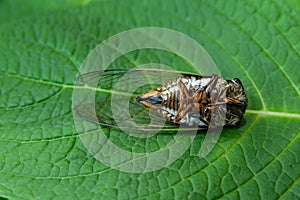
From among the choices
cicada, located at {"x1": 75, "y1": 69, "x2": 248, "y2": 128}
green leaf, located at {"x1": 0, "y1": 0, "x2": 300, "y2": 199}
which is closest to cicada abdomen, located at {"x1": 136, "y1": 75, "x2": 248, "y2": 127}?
cicada, located at {"x1": 75, "y1": 69, "x2": 248, "y2": 128}

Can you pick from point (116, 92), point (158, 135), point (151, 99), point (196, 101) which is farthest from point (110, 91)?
point (196, 101)

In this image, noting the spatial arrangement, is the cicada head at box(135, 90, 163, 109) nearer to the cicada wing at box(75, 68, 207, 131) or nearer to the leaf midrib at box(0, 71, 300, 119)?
the cicada wing at box(75, 68, 207, 131)

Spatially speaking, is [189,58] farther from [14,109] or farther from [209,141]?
[14,109]

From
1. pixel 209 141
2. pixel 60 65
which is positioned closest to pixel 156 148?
→ pixel 209 141

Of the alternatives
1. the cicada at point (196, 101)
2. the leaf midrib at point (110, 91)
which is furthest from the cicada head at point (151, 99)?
the leaf midrib at point (110, 91)

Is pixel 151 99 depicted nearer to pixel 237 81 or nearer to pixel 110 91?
pixel 110 91

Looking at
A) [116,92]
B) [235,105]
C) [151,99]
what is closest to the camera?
[235,105]
